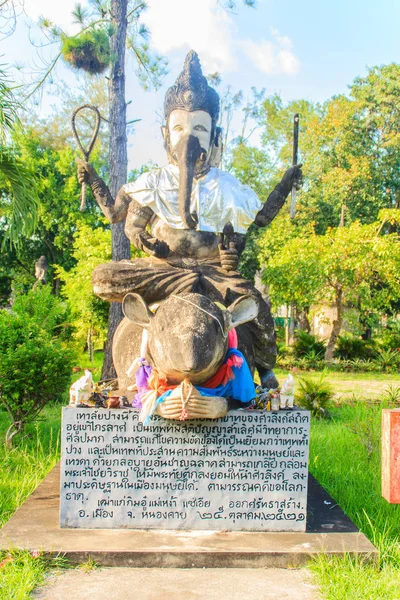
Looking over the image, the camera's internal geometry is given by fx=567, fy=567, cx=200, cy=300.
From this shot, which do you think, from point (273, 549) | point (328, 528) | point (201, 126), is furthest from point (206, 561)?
point (201, 126)

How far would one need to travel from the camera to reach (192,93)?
4.01 m

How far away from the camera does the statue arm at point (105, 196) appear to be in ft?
13.4

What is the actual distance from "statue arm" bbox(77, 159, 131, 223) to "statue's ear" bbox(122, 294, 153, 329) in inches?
47.0

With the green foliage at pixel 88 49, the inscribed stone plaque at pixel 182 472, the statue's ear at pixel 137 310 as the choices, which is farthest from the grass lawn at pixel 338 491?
the green foliage at pixel 88 49

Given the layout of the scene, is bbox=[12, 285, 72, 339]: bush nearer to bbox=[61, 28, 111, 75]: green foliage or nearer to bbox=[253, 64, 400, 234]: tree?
bbox=[61, 28, 111, 75]: green foliage

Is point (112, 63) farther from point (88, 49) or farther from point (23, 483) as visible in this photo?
point (23, 483)

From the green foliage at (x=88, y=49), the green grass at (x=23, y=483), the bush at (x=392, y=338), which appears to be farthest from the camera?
the bush at (x=392, y=338)

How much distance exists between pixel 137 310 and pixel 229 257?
34.3 inches

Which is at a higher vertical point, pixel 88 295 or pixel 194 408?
pixel 88 295

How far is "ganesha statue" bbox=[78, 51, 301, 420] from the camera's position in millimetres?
3416

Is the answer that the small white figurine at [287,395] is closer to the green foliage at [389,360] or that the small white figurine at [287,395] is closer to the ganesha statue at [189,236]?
the ganesha statue at [189,236]

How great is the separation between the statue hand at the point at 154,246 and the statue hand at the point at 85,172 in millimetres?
591

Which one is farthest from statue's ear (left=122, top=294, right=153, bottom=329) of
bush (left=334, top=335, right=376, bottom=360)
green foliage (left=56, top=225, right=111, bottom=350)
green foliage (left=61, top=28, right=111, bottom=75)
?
bush (left=334, top=335, right=376, bottom=360)

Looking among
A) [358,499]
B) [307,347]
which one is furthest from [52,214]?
[358,499]
